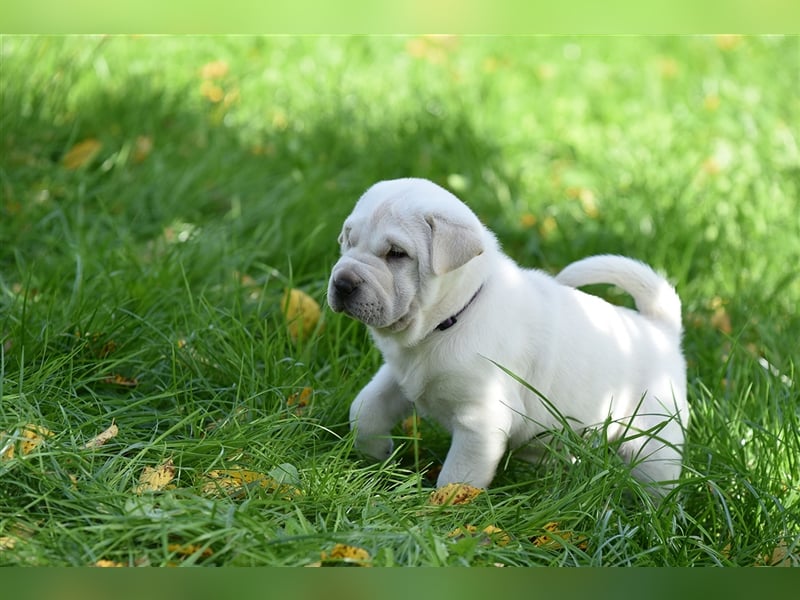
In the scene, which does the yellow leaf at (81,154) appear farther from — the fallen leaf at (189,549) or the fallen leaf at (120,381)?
the fallen leaf at (189,549)

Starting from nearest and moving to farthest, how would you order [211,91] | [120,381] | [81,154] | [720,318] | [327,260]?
[120,381]
[327,260]
[720,318]
[81,154]
[211,91]

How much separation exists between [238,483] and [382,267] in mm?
801

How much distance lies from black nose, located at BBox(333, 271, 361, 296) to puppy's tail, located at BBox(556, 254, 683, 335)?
1023 mm

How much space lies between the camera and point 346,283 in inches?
133

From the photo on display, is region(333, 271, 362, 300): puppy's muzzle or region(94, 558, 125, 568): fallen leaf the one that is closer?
region(94, 558, 125, 568): fallen leaf

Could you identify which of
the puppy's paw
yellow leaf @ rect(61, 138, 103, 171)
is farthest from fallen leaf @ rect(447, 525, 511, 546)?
yellow leaf @ rect(61, 138, 103, 171)

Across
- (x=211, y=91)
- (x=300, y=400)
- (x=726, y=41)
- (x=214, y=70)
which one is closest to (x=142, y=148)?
(x=211, y=91)

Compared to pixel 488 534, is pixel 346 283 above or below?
above

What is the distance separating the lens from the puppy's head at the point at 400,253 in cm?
339

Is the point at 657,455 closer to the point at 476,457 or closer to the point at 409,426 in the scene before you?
the point at 476,457

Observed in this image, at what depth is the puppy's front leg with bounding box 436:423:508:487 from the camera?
3.56m

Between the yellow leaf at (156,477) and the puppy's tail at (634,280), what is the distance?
5.36ft

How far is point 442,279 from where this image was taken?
3531 millimetres

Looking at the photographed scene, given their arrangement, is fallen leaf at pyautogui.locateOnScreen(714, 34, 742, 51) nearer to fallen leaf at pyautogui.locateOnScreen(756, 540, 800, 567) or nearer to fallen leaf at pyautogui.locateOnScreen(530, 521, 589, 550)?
fallen leaf at pyautogui.locateOnScreen(756, 540, 800, 567)
